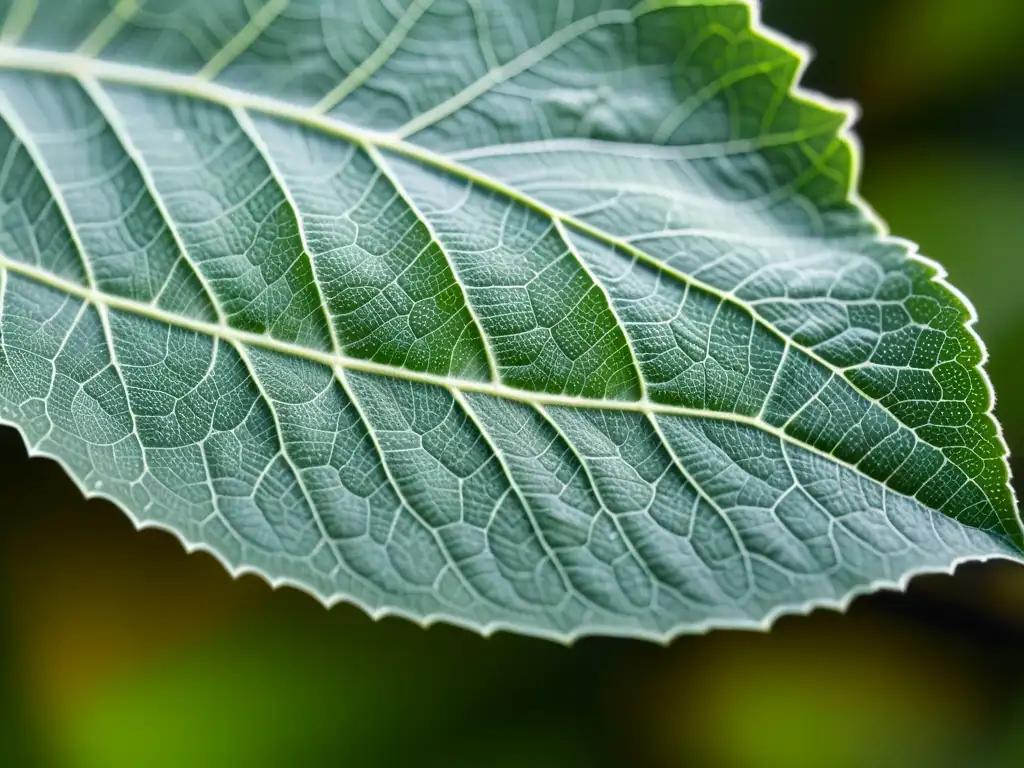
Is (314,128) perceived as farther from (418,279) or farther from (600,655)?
(600,655)

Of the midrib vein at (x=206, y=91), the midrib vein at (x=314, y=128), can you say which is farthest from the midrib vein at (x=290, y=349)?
the midrib vein at (x=206, y=91)

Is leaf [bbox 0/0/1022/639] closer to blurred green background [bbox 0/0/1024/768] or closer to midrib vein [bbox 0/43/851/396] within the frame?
midrib vein [bbox 0/43/851/396]

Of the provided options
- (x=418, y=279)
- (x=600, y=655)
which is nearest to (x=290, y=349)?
(x=418, y=279)

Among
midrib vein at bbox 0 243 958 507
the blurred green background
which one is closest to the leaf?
midrib vein at bbox 0 243 958 507

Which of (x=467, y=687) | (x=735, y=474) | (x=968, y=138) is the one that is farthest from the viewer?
(x=467, y=687)

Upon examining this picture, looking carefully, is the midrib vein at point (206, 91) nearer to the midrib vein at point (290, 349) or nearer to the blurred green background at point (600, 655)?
the midrib vein at point (290, 349)

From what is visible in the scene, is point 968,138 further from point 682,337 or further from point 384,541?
point 384,541

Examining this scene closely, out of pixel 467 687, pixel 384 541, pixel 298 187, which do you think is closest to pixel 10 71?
pixel 298 187
